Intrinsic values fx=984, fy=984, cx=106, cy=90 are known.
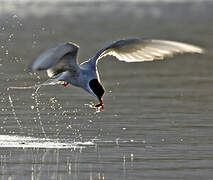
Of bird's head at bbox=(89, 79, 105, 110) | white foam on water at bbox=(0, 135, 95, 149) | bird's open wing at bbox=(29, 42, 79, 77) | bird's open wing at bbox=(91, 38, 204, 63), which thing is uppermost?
bird's open wing at bbox=(91, 38, 204, 63)

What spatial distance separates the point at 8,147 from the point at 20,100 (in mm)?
4928

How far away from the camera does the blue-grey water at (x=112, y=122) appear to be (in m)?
12.7

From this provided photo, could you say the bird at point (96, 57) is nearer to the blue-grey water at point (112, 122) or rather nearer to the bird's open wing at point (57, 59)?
the bird's open wing at point (57, 59)

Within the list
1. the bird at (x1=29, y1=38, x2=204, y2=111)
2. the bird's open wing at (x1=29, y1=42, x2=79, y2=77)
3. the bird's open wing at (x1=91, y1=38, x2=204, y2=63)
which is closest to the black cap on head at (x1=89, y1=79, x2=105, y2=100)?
the bird at (x1=29, y1=38, x2=204, y2=111)

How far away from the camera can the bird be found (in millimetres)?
13094

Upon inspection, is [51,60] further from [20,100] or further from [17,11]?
[17,11]

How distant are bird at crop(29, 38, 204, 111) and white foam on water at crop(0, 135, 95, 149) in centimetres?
67

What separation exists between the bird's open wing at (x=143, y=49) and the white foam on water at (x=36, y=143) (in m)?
1.25

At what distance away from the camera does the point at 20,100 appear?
742 inches

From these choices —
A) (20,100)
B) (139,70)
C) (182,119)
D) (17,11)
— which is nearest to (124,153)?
(182,119)

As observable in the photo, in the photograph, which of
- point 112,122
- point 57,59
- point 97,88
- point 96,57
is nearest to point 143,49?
point 96,57

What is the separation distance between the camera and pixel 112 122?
1620cm

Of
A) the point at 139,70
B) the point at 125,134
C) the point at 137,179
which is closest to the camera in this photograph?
the point at 137,179

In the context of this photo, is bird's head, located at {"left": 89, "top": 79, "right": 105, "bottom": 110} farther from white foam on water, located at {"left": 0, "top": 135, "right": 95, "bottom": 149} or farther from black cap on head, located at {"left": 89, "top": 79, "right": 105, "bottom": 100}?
white foam on water, located at {"left": 0, "top": 135, "right": 95, "bottom": 149}
